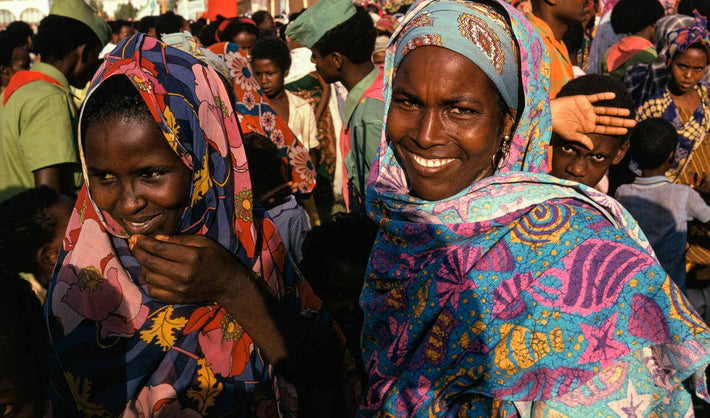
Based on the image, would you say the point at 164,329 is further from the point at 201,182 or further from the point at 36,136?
the point at 36,136

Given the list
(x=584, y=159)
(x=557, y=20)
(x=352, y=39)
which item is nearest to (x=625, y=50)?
(x=557, y=20)

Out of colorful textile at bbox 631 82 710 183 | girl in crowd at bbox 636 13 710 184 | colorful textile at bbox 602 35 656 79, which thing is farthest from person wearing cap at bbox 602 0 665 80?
colorful textile at bbox 631 82 710 183

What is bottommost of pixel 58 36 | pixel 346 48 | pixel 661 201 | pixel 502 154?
pixel 661 201

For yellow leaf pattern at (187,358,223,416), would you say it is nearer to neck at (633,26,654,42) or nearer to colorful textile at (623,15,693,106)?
colorful textile at (623,15,693,106)

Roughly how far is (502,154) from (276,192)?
1.84 m

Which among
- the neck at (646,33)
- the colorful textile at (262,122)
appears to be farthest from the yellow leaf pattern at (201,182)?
the neck at (646,33)

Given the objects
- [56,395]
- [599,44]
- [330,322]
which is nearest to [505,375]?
[330,322]

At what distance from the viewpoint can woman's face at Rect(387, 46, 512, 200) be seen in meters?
1.82

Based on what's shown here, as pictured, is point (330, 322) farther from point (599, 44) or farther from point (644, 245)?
point (599, 44)

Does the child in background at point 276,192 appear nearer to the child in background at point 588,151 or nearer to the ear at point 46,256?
the ear at point 46,256

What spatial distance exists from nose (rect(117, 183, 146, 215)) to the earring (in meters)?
1.13

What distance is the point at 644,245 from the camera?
178 cm

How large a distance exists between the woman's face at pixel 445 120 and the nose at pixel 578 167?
1285mm

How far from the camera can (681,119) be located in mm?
5074
